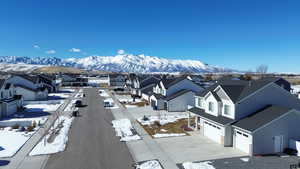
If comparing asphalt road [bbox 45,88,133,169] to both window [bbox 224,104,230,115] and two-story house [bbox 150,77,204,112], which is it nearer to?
window [bbox 224,104,230,115]

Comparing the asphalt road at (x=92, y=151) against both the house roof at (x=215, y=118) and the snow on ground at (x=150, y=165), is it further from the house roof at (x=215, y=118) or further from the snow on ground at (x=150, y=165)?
the house roof at (x=215, y=118)

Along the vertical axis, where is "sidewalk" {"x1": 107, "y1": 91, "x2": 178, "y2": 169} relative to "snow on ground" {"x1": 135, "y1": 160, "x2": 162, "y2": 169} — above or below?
above

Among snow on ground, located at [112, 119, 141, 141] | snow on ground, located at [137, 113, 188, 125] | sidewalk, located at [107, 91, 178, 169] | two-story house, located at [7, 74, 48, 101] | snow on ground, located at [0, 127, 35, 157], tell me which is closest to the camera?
sidewalk, located at [107, 91, 178, 169]

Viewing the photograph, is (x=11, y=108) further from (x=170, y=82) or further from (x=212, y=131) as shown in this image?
(x=212, y=131)

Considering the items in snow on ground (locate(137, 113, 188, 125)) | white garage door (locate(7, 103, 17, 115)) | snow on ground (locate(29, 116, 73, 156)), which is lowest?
snow on ground (locate(29, 116, 73, 156))

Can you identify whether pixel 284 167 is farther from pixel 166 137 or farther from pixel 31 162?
pixel 31 162

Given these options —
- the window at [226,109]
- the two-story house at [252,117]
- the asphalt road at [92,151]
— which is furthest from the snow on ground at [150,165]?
the window at [226,109]

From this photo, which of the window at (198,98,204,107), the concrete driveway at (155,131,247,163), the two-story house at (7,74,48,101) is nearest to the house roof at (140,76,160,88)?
the two-story house at (7,74,48,101)

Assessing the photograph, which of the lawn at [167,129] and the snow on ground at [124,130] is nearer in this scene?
the snow on ground at [124,130]

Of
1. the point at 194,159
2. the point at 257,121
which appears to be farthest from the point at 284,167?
the point at 194,159
